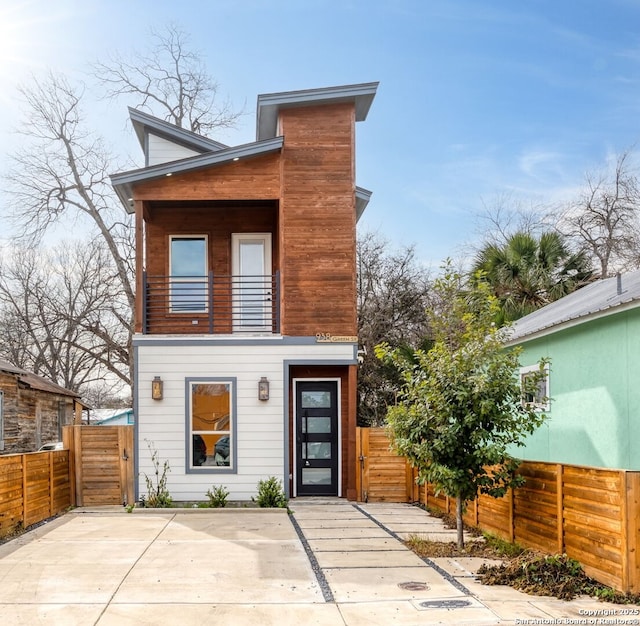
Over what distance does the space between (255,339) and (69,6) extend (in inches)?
289

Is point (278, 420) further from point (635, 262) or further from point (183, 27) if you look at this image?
point (183, 27)

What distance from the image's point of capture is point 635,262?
22953 millimetres

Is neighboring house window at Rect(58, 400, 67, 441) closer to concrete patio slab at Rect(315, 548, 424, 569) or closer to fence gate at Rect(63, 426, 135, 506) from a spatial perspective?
fence gate at Rect(63, 426, 135, 506)

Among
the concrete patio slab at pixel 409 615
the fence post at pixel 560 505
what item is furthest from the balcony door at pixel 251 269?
the concrete patio slab at pixel 409 615

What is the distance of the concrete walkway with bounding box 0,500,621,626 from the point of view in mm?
6090

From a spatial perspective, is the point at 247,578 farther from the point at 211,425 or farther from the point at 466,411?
the point at 211,425

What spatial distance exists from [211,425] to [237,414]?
517 millimetres

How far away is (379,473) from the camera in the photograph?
13.4 metres

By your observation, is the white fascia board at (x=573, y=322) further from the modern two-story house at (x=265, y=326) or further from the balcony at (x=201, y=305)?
the balcony at (x=201, y=305)

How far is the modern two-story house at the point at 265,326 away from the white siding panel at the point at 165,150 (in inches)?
62.5

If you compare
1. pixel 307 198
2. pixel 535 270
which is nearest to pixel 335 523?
pixel 307 198

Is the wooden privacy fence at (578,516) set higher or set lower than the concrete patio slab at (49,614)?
higher

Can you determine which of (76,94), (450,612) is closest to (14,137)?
(76,94)

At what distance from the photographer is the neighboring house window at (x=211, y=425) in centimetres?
1279
